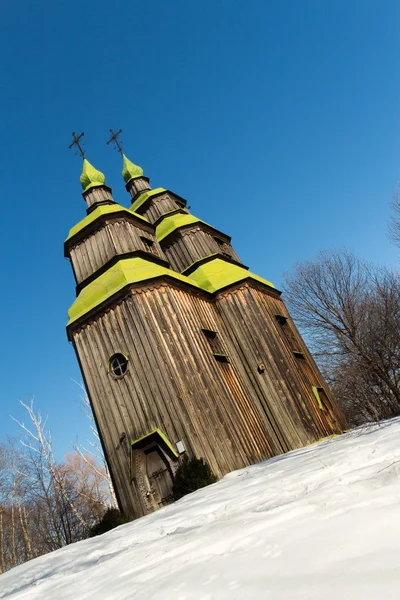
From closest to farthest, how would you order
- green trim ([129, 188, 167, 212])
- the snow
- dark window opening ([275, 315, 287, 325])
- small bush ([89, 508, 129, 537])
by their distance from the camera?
the snow
small bush ([89, 508, 129, 537])
dark window opening ([275, 315, 287, 325])
green trim ([129, 188, 167, 212])

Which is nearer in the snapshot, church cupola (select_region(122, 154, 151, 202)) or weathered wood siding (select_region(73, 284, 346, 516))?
weathered wood siding (select_region(73, 284, 346, 516))

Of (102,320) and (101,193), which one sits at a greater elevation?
(101,193)

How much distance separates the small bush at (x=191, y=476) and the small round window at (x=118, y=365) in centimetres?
294

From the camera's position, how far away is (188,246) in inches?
634

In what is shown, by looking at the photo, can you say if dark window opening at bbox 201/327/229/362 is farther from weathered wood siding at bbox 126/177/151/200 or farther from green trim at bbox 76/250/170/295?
weathered wood siding at bbox 126/177/151/200


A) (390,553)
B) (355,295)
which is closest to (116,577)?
(390,553)

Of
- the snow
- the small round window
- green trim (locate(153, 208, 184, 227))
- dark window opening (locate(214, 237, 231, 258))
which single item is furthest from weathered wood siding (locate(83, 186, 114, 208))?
the snow

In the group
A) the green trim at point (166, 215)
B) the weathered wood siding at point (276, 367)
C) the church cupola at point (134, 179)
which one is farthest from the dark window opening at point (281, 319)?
the church cupola at point (134, 179)

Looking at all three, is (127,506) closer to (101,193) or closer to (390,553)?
(390,553)

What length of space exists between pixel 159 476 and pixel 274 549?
7660mm

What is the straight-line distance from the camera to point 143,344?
998 centimetres

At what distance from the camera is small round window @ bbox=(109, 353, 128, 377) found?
33.1 ft

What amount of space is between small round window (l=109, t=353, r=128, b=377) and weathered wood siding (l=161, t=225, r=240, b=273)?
6.42 m

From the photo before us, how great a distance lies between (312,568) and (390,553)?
372 millimetres
